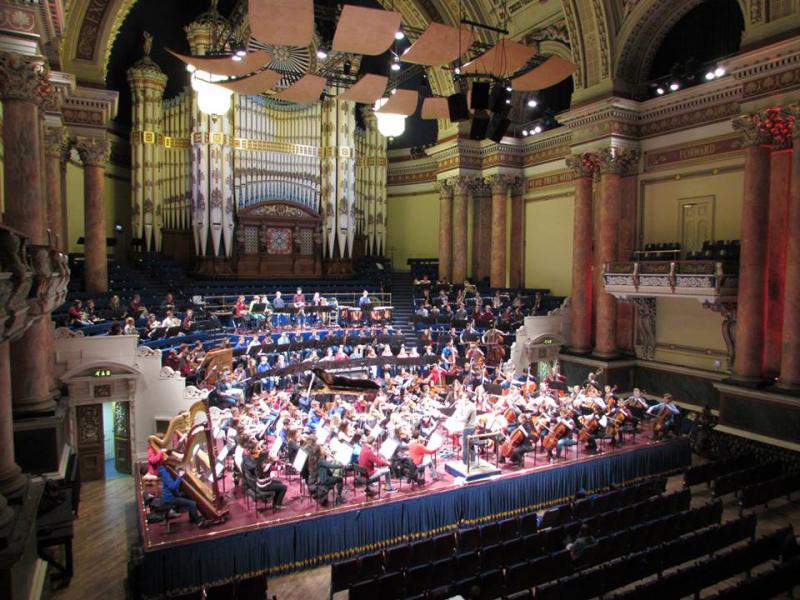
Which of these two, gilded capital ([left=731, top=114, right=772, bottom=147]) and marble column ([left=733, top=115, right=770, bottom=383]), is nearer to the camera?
gilded capital ([left=731, top=114, right=772, bottom=147])

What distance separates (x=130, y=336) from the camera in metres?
13.0

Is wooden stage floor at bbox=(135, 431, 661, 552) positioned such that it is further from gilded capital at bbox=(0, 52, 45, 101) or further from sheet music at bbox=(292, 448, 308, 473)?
gilded capital at bbox=(0, 52, 45, 101)

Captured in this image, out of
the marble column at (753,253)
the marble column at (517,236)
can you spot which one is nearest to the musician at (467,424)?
the marble column at (753,253)

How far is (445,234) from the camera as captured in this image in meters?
24.4

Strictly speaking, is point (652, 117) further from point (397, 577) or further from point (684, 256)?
point (397, 577)

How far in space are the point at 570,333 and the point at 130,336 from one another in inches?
535

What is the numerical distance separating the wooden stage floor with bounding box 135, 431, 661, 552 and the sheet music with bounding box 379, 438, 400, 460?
72 centimetres

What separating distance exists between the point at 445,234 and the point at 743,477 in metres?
15.7

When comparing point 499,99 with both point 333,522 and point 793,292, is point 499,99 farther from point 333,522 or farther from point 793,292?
point 333,522

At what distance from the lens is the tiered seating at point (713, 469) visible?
10.8 m

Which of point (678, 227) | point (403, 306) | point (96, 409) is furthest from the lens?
point (403, 306)

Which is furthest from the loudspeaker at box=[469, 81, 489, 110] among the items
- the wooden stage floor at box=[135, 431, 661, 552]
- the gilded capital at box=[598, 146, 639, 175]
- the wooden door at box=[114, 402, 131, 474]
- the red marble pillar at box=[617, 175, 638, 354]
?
the wooden door at box=[114, 402, 131, 474]

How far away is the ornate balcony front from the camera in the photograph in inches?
561

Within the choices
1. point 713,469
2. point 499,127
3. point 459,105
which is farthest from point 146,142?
point 713,469
